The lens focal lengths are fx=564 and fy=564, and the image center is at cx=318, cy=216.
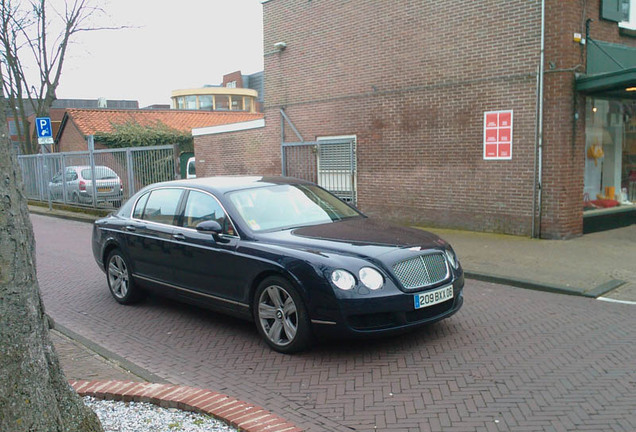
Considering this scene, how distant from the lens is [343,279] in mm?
4777

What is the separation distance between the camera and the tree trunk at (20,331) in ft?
8.61

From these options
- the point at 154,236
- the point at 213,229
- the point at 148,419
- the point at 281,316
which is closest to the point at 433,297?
the point at 281,316

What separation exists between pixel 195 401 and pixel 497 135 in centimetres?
934

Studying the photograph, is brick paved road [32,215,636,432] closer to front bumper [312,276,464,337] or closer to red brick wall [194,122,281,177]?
front bumper [312,276,464,337]

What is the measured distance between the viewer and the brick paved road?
12.7ft

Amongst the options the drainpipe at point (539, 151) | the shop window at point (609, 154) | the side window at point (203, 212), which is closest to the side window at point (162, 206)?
the side window at point (203, 212)

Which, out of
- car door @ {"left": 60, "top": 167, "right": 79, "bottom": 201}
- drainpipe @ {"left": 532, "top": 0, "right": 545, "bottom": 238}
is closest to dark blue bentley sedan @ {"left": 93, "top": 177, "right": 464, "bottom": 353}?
drainpipe @ {"left": 532, "top": 0, "right": 545, "bottom": 238}

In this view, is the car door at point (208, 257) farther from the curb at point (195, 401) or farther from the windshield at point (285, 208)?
the curb at point (195, 401)

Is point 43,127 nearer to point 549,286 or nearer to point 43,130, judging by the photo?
point 43,130

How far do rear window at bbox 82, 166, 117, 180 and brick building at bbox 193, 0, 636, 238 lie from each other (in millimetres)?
6515

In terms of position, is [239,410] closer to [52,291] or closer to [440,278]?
[440,278]

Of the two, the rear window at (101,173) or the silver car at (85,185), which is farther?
the silver car at (85,185)

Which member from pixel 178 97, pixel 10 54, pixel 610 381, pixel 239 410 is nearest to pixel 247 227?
pixel 239 410

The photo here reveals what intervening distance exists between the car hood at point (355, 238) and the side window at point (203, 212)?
52 centimetres
